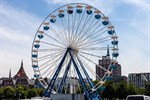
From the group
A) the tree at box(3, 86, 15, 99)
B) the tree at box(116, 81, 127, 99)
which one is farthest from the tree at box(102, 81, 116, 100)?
the tree at box(3, 86, 15, 99)

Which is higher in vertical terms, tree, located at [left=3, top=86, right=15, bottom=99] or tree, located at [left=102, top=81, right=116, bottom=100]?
tree, located at [left=102, top=81, right=116, bottom=100]

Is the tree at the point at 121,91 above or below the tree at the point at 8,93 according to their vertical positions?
above

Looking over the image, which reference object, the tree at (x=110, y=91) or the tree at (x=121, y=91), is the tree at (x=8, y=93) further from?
the tree at (x=121, y=91)

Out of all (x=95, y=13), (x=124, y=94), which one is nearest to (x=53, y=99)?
(x=95, y=13)

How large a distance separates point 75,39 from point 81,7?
24.4ft

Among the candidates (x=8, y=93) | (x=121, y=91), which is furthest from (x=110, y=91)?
(x=8, y=93)

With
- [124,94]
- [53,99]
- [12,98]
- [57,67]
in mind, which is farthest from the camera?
[12,98]

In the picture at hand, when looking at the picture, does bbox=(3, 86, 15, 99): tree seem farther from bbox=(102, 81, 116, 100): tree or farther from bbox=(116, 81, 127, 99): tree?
bbox=(116, 81, 127, 99): tree

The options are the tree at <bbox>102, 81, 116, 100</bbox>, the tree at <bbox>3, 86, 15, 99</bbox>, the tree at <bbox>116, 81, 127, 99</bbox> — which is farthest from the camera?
the tree at <bbox>3, 86, 15, 99</bbox>

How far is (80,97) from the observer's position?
56375 millimetres

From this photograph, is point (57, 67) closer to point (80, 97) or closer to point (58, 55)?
point (58, 55)

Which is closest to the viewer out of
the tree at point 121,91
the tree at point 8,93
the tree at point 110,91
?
the tree at point 121,91

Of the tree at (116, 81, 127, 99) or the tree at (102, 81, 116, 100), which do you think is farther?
the tree at (102, 81, 116, 100)

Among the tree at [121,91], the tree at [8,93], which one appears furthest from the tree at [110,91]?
the tree at [8,93]
